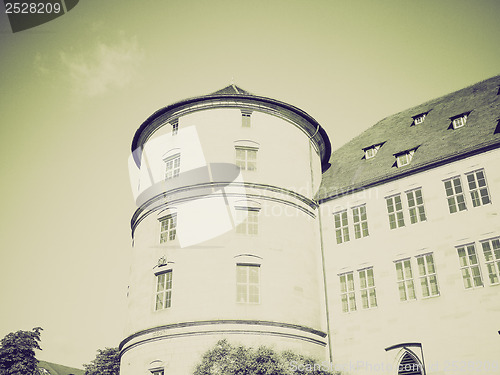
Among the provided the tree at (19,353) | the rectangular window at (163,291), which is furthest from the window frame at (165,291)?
the tree at (19,353)

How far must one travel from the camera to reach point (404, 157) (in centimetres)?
2756

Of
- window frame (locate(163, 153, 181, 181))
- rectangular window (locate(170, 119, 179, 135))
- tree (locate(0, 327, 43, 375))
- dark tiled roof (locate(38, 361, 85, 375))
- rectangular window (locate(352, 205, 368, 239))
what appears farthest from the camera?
dark tiled roof (locate(38, 361, 85, 375))

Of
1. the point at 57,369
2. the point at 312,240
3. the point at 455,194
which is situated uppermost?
the point at 57,369

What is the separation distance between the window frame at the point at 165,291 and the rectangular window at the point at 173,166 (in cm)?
593

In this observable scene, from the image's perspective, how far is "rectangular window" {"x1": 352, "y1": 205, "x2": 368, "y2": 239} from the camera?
26969 millimetres

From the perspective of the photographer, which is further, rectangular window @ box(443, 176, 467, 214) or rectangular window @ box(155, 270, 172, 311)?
rectangular window @ box(155, 270, 172, 311)

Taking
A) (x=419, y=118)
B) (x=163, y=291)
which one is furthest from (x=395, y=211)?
(x=163, y=291)

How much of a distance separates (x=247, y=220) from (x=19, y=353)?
1072 inches

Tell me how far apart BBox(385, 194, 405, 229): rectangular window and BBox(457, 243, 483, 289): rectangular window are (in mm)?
3568

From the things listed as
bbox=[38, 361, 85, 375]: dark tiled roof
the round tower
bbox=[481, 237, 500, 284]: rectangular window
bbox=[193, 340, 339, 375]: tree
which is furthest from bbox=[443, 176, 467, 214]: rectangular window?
bbox=[38, 361, 85, 375]: dark tiled roof

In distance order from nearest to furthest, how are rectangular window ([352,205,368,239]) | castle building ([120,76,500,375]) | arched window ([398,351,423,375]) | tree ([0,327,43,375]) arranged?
arched window ([398,351,423,375]) < castle building ([120,76,500,375]) < rectangular window ([352,205,368,239]) < tree ([0,327,43,375])

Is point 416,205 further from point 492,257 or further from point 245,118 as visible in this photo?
point 245,118

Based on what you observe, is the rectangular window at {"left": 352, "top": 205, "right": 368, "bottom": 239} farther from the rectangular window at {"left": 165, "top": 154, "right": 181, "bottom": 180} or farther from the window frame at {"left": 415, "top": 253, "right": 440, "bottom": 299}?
the rectangular window at {"left": 165, "top": 154, "right": 181, "bottom": 180}

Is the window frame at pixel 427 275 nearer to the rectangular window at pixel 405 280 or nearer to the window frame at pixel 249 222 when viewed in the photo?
the rectangular window at pixel 405 280
